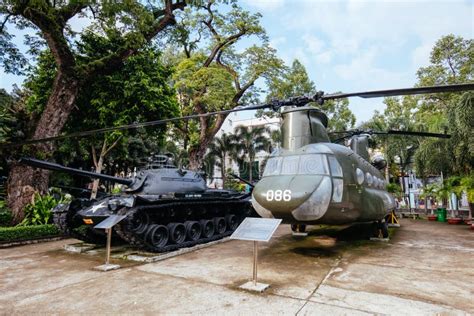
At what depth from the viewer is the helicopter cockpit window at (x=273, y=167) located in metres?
7.10

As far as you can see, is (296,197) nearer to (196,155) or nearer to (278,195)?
(278,195)

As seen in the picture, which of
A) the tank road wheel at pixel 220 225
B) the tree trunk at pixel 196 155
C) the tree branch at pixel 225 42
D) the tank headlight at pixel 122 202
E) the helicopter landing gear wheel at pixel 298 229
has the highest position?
the tree branch at pixel 225 42

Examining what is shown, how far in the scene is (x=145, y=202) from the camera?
7.40 meters

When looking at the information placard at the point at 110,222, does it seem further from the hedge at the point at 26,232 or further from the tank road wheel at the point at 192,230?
the hedge at the point at 26,232

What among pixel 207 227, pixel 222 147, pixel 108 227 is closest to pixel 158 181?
pixel 207 227

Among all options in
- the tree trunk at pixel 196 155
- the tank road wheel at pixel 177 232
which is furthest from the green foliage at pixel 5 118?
the tree trunk at pixel 196 155

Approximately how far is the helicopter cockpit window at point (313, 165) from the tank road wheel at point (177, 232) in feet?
11.9

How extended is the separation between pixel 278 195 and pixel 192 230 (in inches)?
137

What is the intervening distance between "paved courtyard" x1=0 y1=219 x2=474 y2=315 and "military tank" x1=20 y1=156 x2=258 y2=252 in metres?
0.70

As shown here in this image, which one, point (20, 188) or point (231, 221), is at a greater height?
point (20, 188)

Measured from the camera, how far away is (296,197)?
6.12 meters

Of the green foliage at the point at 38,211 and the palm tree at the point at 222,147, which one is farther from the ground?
the palm tree at the point at 222,147

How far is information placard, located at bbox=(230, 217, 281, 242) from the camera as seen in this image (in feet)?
15.8

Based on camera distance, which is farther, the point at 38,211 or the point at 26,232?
the point at 38,211
